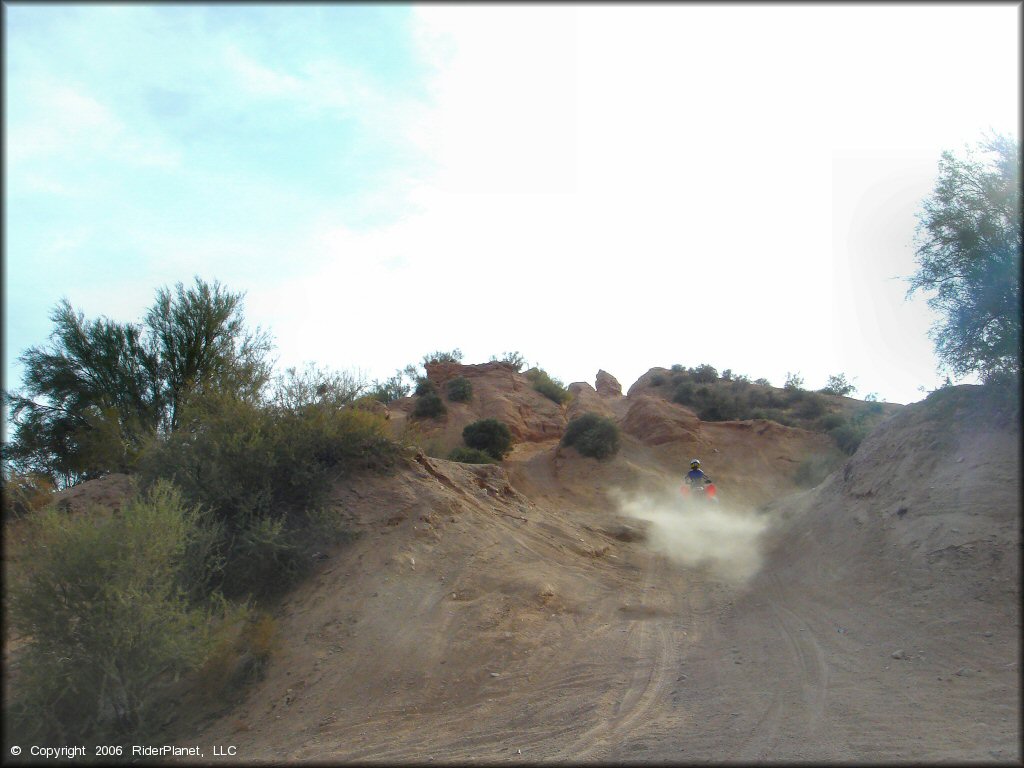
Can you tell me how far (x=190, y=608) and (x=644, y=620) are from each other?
6557mm

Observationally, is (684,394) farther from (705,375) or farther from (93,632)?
(93,632)

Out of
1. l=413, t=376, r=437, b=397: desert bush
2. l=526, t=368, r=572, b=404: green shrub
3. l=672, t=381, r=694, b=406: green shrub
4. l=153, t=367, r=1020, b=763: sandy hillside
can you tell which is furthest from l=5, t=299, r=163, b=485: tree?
l=672, t=381, r=694, b=406: green shrub

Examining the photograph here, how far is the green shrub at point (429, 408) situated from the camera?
110 ft

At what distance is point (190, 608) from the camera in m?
9.81

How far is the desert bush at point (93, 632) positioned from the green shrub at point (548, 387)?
31165 mm

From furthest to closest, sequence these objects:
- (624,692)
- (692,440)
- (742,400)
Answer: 1. (742,400)
2. (692,440)
3. (624,692)

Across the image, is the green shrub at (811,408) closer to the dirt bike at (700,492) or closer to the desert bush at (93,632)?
the dirt bike at (700,492)

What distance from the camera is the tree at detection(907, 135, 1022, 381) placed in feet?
37.4

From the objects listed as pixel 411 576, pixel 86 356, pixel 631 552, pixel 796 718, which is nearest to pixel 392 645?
pixel 411 576

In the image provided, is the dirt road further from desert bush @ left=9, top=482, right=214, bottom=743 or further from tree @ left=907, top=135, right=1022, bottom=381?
tree @ left=907, top=135, right=1022, bottom=381

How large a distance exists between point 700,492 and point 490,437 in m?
10.8

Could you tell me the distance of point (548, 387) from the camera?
39656mm

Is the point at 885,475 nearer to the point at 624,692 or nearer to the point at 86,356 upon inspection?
the point at 624,692

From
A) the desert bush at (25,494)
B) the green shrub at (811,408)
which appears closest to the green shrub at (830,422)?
the green shrub at (811,408)
